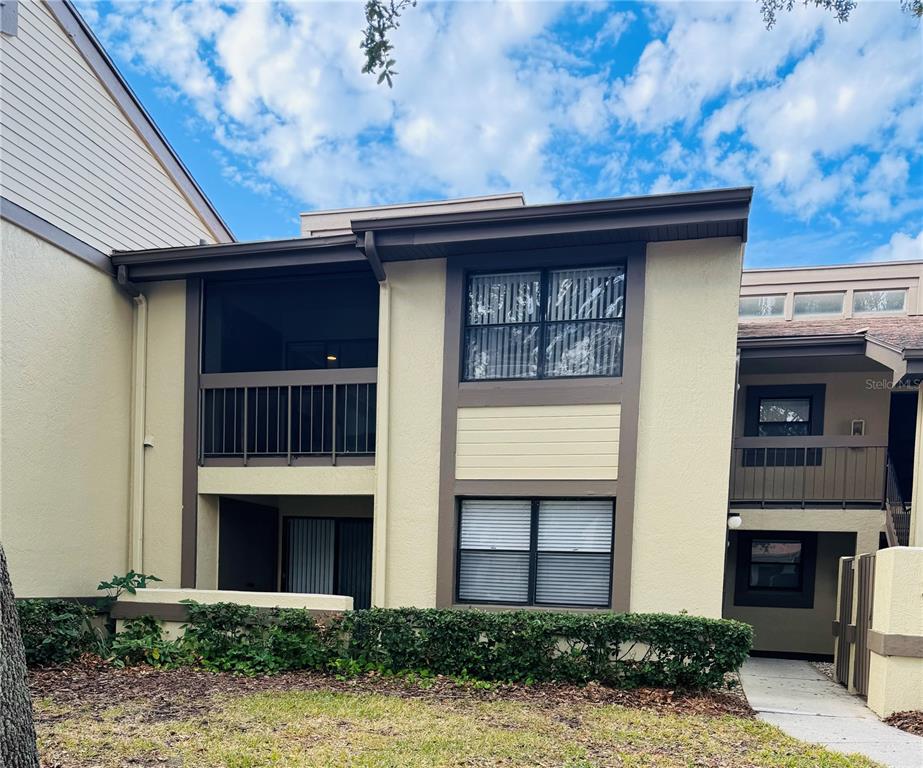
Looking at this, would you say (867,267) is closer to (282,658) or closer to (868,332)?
(868,332)

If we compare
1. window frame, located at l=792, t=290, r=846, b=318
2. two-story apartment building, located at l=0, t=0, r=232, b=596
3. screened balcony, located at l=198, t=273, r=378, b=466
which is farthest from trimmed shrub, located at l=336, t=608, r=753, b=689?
window frame, located at l=792, t=290, r=846, b=318

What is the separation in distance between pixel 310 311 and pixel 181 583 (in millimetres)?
4674

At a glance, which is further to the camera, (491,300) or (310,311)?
(310,311)

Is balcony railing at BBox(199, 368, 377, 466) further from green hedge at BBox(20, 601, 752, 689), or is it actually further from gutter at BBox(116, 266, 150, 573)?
green hedge at BBox(20, 601, 752, 689)

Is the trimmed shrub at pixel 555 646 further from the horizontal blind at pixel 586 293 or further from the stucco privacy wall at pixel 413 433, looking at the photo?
the horizontal blind at pixel 586 293

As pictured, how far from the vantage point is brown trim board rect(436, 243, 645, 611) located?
8.34 metres

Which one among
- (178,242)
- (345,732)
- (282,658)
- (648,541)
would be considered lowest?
(282,658)

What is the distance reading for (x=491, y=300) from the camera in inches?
355

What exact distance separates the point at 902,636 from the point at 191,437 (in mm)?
9148

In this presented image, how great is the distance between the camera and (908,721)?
21.6 ft

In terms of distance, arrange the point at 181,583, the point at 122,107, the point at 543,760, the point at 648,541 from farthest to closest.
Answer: the point at 122,107 < the point at 181,583 < the point at 648,541 < the point at 543,760

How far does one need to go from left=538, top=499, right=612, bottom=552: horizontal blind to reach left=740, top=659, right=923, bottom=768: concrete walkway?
2.44 metres

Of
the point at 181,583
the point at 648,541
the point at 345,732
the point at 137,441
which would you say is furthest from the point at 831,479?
the point at 137,441

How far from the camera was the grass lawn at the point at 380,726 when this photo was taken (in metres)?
5.25
